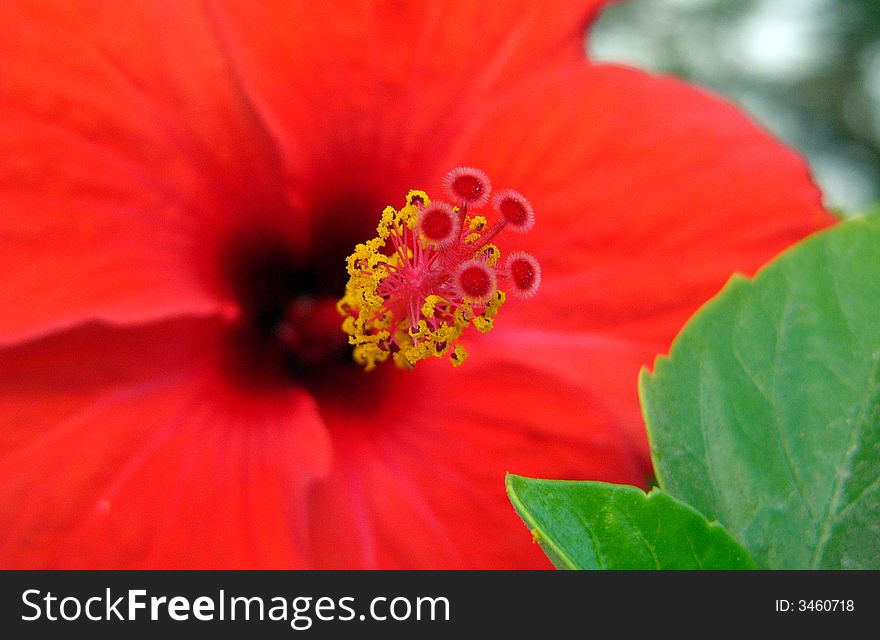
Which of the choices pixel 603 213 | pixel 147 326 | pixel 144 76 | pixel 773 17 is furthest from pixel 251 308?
pixel 773 17

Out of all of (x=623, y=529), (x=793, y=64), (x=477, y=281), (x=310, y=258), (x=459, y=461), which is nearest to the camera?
(x=623, y=529)

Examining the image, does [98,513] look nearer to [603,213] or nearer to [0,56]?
[0,56]

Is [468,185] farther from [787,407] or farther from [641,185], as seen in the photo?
[787,407]

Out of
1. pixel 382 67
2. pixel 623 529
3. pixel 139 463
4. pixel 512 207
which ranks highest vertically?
pixel 382 67

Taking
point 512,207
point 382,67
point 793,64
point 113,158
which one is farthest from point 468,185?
point 793,64

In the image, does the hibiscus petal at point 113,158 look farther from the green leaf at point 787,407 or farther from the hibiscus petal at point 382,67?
the green leaf at point 787,407

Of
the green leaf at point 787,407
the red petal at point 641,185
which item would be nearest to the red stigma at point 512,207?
the red petal at point 641,185

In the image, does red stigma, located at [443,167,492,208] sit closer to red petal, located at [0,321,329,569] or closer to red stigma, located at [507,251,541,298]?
red stigma, located at [507,251,541,298]
